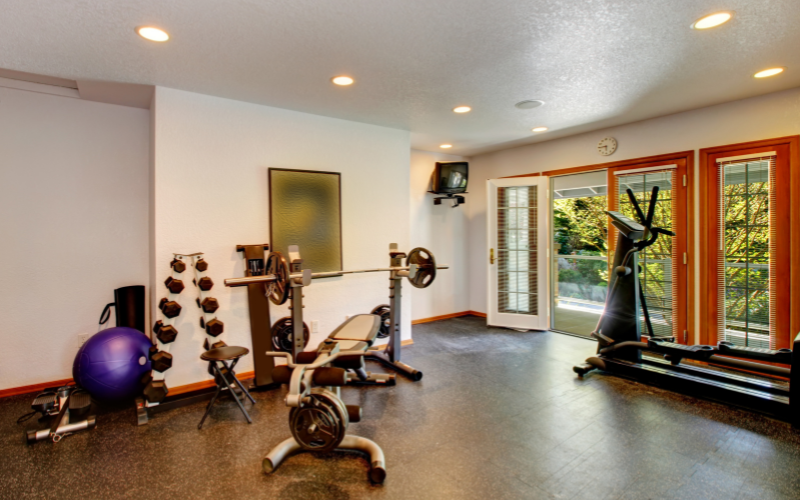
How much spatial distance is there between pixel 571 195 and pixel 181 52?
5.56 metres

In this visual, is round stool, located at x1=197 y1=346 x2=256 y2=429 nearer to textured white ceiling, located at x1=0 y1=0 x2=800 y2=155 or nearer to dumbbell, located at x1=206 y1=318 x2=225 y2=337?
dumbbell, located at x1=206 y1=318 x2=225 y2=337

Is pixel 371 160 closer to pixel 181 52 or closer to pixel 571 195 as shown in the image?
pixel 181 52

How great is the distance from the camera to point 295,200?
12.4 feet

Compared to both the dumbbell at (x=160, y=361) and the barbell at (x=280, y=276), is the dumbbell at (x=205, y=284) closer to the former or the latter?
the barbell at (x=280, y=276)

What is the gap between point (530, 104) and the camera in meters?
3.65

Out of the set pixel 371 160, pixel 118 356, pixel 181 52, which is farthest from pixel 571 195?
pixel 118 356

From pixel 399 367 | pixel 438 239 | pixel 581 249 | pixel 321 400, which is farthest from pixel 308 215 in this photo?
pixel 581 249

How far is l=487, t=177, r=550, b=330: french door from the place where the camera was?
5207 mm

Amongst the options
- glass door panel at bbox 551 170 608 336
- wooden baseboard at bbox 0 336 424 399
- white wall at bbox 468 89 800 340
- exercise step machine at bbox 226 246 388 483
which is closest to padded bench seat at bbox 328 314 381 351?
exercise step machine at bbox 226 246 388 483

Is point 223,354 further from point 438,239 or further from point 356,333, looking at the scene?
point 438,239

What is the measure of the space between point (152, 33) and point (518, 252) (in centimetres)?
463

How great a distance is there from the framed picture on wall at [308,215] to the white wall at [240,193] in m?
0.09

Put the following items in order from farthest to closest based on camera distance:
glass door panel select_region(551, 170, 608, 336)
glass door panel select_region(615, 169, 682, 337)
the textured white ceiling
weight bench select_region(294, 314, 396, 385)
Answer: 1. glass door panel select_region(551, 170, 608, 336)
2. glass door panel select_region(615, 169, 682, 337)
3. weight bench select_region(294, 314, 396, 385)
4. the textured white ceiling

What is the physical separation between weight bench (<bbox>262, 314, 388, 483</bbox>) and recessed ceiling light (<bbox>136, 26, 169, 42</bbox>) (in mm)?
2000
